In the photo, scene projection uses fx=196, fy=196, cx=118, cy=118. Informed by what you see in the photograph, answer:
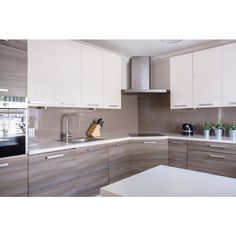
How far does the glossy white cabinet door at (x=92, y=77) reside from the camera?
2.73 m

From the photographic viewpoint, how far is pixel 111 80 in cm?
316

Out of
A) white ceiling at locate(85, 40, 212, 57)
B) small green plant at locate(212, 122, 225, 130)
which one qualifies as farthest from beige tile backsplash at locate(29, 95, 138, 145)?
small green plant at locate(212, 122, 225, 130)

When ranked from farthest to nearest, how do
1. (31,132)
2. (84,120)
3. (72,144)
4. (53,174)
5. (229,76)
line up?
1. (84,120)
2. (229,76)
3. (31,132)
4. (72,144)
5. (53,174)

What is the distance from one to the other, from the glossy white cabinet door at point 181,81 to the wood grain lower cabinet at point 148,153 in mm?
715

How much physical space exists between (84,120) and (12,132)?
1.45 metres

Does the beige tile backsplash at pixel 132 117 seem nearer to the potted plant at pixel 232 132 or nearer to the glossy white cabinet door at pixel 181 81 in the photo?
the potted plant at pixel 232 132

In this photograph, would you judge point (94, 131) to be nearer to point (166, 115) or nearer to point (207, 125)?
point (166, 115)

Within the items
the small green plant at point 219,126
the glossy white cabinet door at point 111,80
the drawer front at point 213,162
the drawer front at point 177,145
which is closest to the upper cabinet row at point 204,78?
the small green plant at point 219,126

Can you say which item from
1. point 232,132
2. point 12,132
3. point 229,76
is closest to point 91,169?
point 12,132

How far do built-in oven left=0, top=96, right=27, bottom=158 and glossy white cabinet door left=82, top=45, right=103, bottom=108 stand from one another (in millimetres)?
1022

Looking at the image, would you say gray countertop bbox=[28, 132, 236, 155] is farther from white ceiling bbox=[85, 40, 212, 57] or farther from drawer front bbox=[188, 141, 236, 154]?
white ceiling bbox=[85, 40, 212, 57]

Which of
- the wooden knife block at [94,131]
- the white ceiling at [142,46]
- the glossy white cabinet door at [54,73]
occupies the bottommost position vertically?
the wooden knife block at [94,131]

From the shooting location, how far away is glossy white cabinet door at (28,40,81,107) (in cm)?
215
